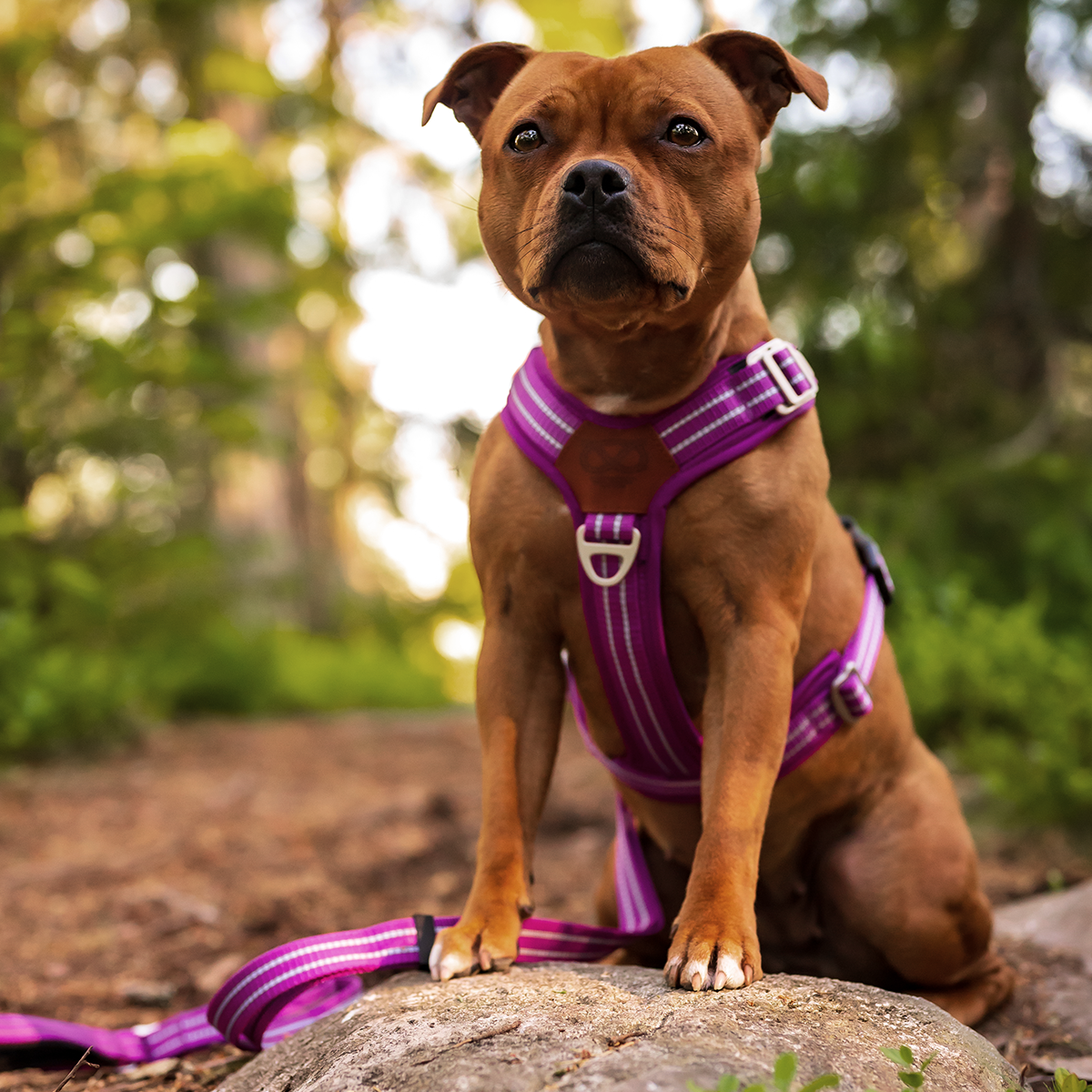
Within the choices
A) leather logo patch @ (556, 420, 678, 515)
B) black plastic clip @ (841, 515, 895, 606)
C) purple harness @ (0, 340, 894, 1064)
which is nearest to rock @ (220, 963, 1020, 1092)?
purple harness @ (0, 340, 894, 1064)

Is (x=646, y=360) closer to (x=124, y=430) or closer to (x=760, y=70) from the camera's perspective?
(x=760, y=70)

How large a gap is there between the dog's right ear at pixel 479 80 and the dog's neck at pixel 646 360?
645 millimetres

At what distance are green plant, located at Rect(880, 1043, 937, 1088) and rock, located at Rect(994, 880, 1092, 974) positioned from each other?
144 centimetres

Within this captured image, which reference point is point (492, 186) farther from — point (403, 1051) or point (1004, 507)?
point (1004, 507)

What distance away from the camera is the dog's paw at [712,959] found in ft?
6.48

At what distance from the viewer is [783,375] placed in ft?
7.68

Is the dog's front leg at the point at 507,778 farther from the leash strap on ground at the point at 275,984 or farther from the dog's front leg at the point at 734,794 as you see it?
the dog's front leg at the point at 734,794

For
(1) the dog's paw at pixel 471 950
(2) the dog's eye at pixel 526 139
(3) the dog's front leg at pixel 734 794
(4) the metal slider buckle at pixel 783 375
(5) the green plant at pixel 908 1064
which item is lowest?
(5) the green plant at pixel 908 1064

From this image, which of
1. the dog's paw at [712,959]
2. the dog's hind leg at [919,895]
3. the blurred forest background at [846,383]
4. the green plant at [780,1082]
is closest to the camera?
the green plant at [780,1082]

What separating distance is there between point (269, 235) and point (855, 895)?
647 centimetres

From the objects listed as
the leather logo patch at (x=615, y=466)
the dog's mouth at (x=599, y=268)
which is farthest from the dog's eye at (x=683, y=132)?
the leather logo patch at (x=615, y=466)

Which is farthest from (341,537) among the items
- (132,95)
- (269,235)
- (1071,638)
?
(1071,638)

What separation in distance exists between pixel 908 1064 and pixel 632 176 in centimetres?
169

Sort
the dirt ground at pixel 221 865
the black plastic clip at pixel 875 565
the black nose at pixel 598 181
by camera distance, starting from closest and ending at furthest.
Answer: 1. the black nose at pixel 598 181
2. the black plastic clip at pixel 875 565
3. the dirt ground at pixel 221 865
